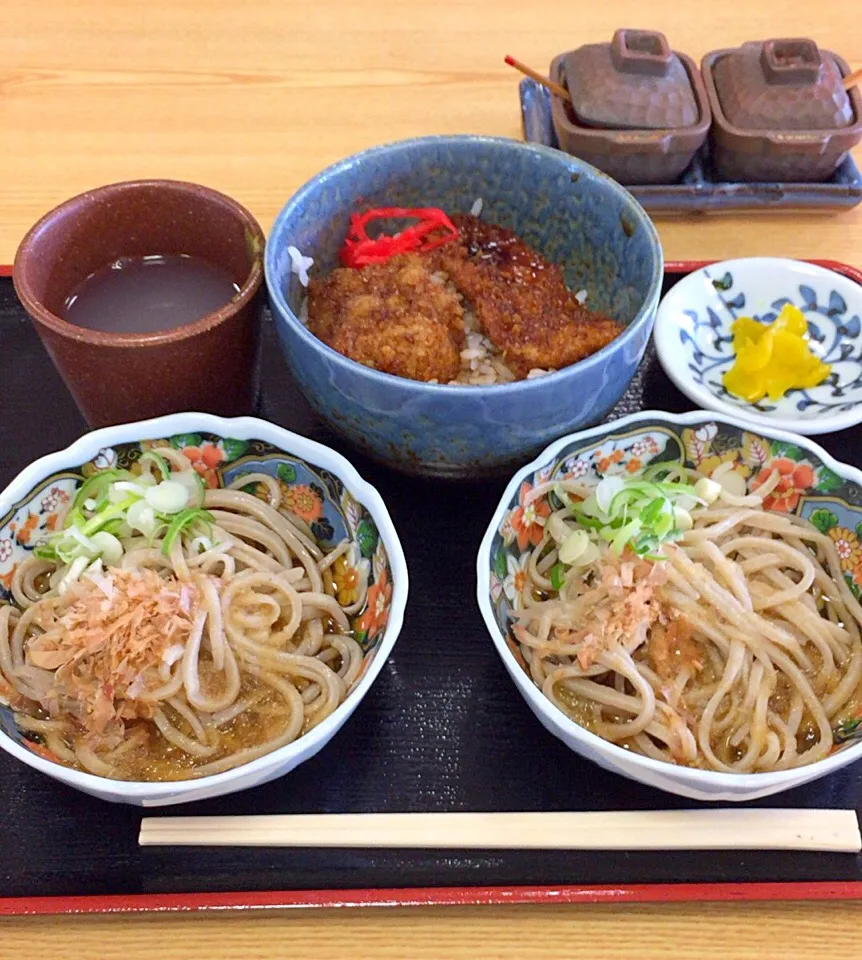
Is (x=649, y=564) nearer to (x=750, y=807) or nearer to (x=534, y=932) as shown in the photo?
(x=750, y=807)

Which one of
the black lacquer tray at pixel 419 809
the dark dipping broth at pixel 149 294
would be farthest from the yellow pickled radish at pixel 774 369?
the dark dipping broth at pixel 149 294

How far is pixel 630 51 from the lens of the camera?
198 cm

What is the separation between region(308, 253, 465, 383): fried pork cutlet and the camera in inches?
55.4

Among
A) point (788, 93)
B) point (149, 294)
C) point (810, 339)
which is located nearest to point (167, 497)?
point (149, 294)

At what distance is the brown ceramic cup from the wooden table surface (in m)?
0.57

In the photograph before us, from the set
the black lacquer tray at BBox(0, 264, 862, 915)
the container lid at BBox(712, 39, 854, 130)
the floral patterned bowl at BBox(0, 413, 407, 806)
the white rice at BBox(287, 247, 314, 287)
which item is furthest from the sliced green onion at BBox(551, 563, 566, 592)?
the container lid at BBox(712, 39, 854, 130)

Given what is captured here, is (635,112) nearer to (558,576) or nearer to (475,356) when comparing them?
(475,356)

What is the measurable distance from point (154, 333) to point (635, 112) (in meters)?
1.24

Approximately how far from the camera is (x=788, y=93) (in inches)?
77.2

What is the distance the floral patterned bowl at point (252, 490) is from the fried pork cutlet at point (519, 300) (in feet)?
1.26

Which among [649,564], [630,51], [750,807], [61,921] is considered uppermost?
[630,51]

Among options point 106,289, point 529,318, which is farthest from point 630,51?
point 106,289

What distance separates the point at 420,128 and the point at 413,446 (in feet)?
4.20

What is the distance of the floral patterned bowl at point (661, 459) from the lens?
1.22 metres
